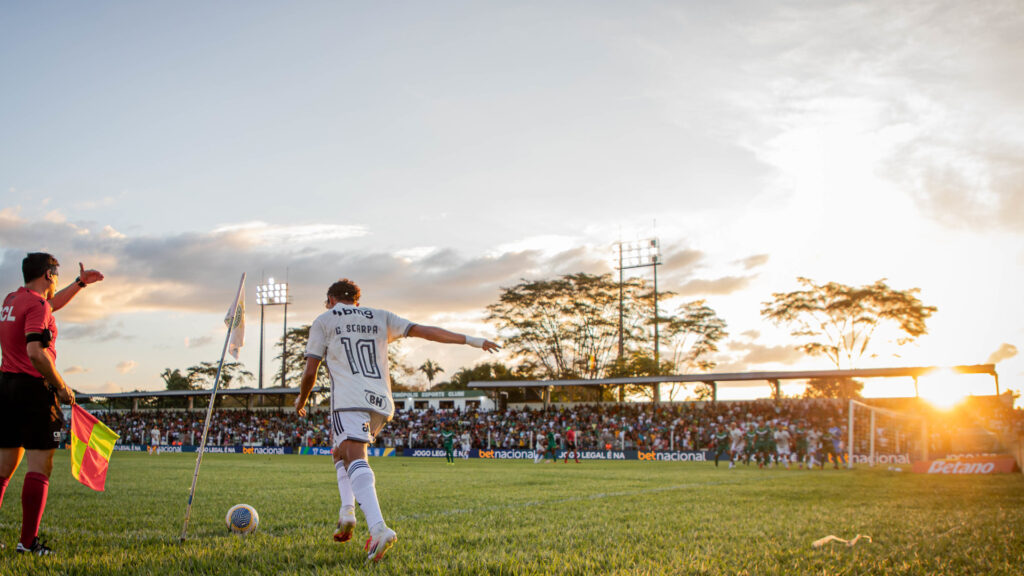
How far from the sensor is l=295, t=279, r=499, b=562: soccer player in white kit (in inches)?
196

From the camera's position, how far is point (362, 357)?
5.09 m

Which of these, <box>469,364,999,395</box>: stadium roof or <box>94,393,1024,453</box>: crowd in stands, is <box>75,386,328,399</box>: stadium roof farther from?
<box>469,364,999,395</box>: stadium roof

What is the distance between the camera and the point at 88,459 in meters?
5.41

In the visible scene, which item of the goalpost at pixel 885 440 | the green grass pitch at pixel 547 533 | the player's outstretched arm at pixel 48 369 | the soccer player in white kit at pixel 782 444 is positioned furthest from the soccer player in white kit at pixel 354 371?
the goalpost at pixel 885 440

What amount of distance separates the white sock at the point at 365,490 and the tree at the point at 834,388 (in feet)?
174

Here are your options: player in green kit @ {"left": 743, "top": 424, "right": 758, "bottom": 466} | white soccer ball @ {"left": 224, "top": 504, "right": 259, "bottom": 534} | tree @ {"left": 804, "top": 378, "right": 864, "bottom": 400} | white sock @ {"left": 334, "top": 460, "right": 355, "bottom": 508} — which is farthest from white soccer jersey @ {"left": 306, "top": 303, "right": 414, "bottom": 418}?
tree @ {"left": 804, "top": 378, "right": 864, "bottom": 400}

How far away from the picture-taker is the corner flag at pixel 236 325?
230 inches

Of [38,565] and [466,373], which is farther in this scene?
[466,373]

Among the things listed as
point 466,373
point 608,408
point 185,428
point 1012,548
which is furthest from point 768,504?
point 466,373

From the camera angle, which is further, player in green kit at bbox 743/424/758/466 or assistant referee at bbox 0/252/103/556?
player in green kit at bbox 743/424/758/466

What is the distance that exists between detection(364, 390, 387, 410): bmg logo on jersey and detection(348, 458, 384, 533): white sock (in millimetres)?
410

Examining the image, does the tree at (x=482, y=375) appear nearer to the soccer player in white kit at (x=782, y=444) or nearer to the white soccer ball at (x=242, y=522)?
the soccer player in white kit at (x=782, y=444)

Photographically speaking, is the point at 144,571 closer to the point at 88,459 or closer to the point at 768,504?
the point at 88,459

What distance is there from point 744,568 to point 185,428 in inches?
2198
